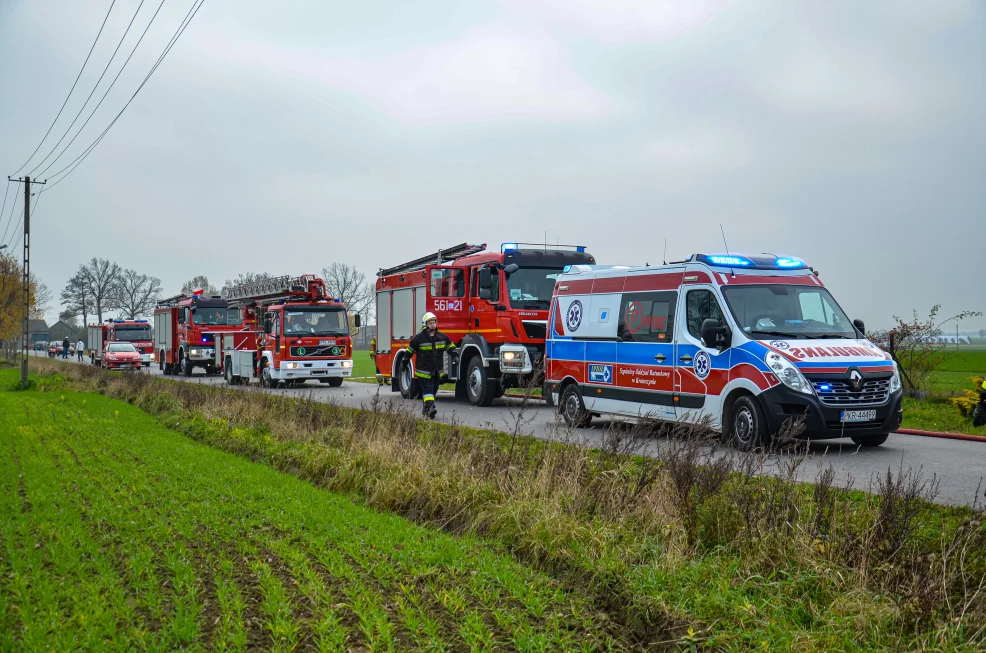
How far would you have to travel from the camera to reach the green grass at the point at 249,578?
4684 mm

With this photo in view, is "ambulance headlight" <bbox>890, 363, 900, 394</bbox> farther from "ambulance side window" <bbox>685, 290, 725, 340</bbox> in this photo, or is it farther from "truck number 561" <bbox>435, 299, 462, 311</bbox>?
"truck number 561" <bbox>435, 299, 462, 311</bbox>

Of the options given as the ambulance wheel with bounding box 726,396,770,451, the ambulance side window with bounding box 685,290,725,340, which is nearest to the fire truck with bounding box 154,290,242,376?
the ambulance side window with bounding box 685,290,725,340

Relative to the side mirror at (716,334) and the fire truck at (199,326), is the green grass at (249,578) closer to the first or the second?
the side mirror at (716,334)

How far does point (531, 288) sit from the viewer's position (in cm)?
1903

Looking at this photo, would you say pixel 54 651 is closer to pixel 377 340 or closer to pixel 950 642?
pixel 950 642

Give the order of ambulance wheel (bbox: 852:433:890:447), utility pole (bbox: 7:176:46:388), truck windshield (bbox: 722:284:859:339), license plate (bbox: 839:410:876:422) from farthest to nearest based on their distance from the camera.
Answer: utility pole (bbox: 7:176:46:388)
ambulance wheel (bbox: 852:433:890:447)
truck windshield (bbox: 722:284:859:339)
license plate (bbox: 839:410:876:422)

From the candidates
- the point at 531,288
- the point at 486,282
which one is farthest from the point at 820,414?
the point at 486,282

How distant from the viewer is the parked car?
164 feet

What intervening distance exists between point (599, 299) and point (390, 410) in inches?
162

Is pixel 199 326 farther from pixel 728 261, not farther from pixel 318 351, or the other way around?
pixel 728 261

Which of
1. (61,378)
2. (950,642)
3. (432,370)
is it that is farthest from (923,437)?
(61,378)

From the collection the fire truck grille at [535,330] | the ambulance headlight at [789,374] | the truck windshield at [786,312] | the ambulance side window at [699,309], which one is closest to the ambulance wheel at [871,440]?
the truck windshield at [786,312]

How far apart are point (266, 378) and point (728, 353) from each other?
21.5 metres

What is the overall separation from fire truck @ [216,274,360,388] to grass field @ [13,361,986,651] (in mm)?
19926
